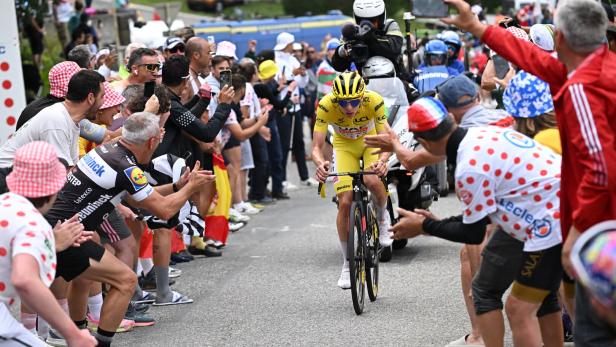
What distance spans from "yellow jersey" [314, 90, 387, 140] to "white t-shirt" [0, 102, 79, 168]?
2527mm

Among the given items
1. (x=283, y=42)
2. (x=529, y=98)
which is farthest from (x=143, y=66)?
(x=283, y=42)

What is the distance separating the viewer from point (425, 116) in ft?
19.3

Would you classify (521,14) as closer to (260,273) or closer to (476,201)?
(260,273)

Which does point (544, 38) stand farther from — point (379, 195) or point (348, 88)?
point (379, 195)

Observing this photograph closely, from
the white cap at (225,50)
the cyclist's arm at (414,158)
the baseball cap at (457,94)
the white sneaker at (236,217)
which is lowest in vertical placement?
the white sneaker at (236,217)

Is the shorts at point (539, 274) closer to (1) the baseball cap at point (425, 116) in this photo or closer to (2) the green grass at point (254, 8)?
(1) the baseball cap at point (425, 116)

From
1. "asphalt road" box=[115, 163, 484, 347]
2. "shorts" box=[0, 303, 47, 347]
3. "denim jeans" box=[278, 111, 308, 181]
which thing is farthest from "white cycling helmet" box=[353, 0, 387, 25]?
"shorts" box=[0, 303, 47, 347]

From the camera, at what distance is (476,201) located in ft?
19.1

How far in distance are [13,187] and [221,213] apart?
7.15m

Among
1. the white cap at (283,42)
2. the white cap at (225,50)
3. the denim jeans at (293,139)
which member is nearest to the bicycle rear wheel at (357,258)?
the white cap at (225,50)

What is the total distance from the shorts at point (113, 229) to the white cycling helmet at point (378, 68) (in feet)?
11.8

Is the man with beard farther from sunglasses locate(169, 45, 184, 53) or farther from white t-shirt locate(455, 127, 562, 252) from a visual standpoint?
sunglasses locate(169, 45, 184, 53)

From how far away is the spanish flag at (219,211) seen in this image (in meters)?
12.4

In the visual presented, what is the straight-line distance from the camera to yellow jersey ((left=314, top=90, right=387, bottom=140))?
1005cm
